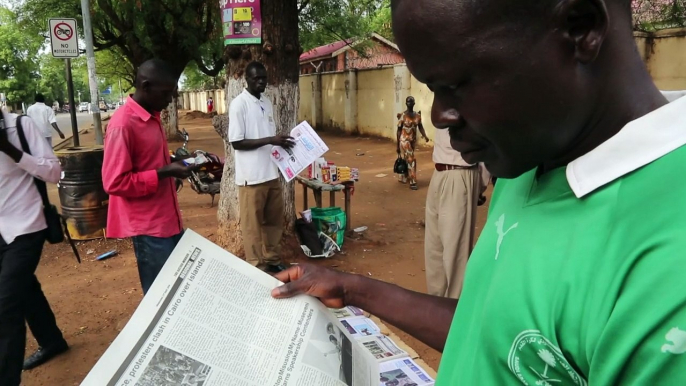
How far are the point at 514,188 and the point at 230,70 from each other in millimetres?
4373

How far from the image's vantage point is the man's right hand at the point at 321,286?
1.26 meters

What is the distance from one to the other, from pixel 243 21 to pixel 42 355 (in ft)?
10.6

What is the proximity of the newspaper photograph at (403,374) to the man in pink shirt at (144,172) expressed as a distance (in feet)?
5.77

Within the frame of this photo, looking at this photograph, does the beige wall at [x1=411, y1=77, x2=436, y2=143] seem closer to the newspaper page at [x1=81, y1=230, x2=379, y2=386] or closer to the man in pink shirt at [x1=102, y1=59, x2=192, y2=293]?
the man in pink shirt at [x1=102, y1=59, x2=192, y2=293]

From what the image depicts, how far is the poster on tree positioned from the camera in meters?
4.55

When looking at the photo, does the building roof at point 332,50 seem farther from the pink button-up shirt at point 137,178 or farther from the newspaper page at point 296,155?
the pink button-up shirt at point 137,178

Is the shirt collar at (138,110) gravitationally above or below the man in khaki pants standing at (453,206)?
above

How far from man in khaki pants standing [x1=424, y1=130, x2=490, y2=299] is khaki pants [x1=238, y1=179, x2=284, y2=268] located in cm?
151

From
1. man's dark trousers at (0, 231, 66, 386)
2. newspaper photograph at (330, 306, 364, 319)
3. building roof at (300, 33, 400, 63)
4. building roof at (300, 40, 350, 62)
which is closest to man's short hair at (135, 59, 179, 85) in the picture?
man's dark trousers at (0, 231, 66, 386)

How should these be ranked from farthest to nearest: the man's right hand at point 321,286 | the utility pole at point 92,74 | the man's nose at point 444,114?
the utility pole at point 92,74, the man's right hand at point 321,286, the man's nose at point 444,114

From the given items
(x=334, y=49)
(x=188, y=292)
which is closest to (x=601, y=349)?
(x=188, y=292)

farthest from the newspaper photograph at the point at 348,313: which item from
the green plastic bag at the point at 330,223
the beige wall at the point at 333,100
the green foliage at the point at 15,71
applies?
the green foliage at the point at 15,71

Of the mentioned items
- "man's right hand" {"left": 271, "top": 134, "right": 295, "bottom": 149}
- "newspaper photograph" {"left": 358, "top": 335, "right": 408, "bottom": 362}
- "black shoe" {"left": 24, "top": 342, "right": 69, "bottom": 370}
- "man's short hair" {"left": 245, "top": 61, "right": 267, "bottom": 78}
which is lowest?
"black shoe" {"left": 24, "top": 342, "right": 69, "bottom": 370}

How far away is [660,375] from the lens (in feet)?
1.49
